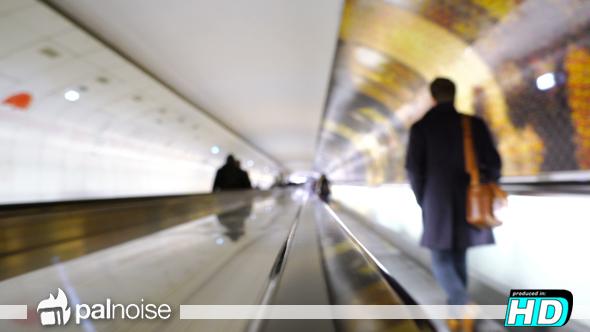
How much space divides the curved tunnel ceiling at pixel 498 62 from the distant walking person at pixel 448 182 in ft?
9.44

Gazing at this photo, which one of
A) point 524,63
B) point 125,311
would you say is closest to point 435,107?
point 125,311

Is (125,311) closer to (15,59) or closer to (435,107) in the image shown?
(435,107)

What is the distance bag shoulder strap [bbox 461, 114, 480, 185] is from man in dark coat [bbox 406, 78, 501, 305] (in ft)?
0.11

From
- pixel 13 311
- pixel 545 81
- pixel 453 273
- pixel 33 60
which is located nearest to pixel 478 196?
pixel 453 273

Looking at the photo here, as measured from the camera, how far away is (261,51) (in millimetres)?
8297

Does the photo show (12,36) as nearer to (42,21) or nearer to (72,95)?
(42,21)

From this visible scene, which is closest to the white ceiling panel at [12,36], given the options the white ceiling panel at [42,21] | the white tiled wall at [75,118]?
the white tiled wall at [75,118]

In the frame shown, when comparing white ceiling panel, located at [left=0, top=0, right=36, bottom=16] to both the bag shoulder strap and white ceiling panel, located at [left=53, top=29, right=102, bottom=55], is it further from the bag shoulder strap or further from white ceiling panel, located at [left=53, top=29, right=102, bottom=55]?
the bag shoulder strap

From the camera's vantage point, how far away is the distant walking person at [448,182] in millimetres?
2371

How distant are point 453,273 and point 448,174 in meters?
0.74

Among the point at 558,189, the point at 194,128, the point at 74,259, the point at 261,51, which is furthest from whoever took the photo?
the point at 194,128

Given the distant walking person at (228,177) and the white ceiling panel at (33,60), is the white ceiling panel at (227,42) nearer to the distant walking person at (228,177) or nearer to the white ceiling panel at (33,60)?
the white ceiling panel at (33,60)

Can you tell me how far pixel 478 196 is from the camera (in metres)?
2.26

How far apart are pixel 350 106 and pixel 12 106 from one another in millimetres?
10724
